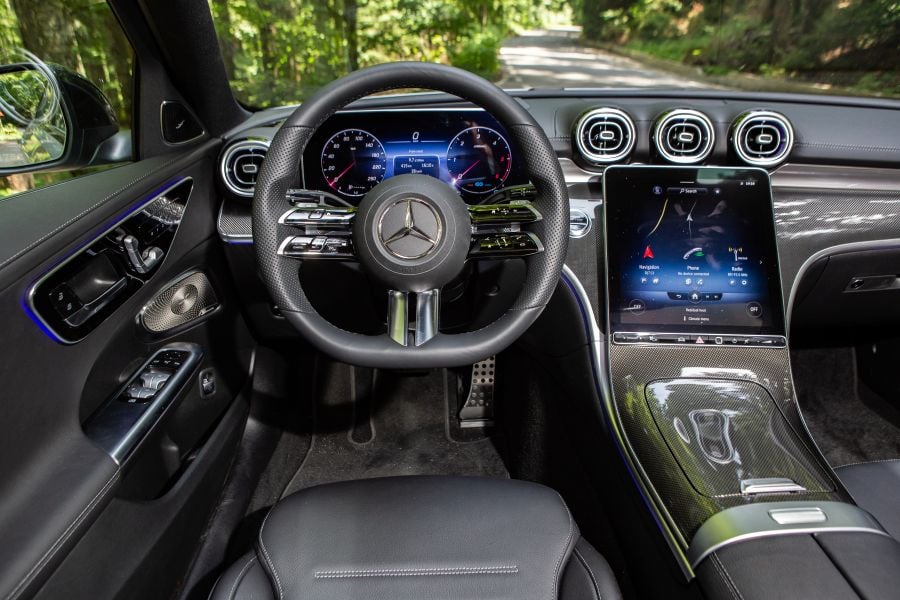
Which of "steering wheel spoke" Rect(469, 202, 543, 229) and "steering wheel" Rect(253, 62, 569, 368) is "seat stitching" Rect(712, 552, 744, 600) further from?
"steering wheel spoke" Rect(469, 202, 543, 229)

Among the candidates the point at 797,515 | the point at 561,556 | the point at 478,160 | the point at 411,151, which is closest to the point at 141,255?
the point at 411,151

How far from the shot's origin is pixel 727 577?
1.06 m

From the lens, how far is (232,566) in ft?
3.84

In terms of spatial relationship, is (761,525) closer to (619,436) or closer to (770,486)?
(770,486)

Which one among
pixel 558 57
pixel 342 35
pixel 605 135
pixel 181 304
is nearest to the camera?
pixel 181 304

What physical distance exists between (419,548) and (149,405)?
2.30 ft

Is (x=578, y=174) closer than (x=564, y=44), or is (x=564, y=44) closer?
(x=578, y=174)

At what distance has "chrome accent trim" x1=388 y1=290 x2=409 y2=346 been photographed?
1244mm

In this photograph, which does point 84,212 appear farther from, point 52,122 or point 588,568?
point 588,568

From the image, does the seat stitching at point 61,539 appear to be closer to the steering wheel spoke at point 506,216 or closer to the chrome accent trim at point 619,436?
the steering wheel spoke at point 506,216

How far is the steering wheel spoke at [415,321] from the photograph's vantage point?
4.09 feet

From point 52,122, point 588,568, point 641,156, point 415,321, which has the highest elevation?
point 52,122

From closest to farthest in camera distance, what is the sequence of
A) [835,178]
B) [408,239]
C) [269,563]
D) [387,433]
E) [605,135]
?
[269,563], [408,239], [605,135], [835,178], [387,433]

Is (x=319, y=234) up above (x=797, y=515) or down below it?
above
